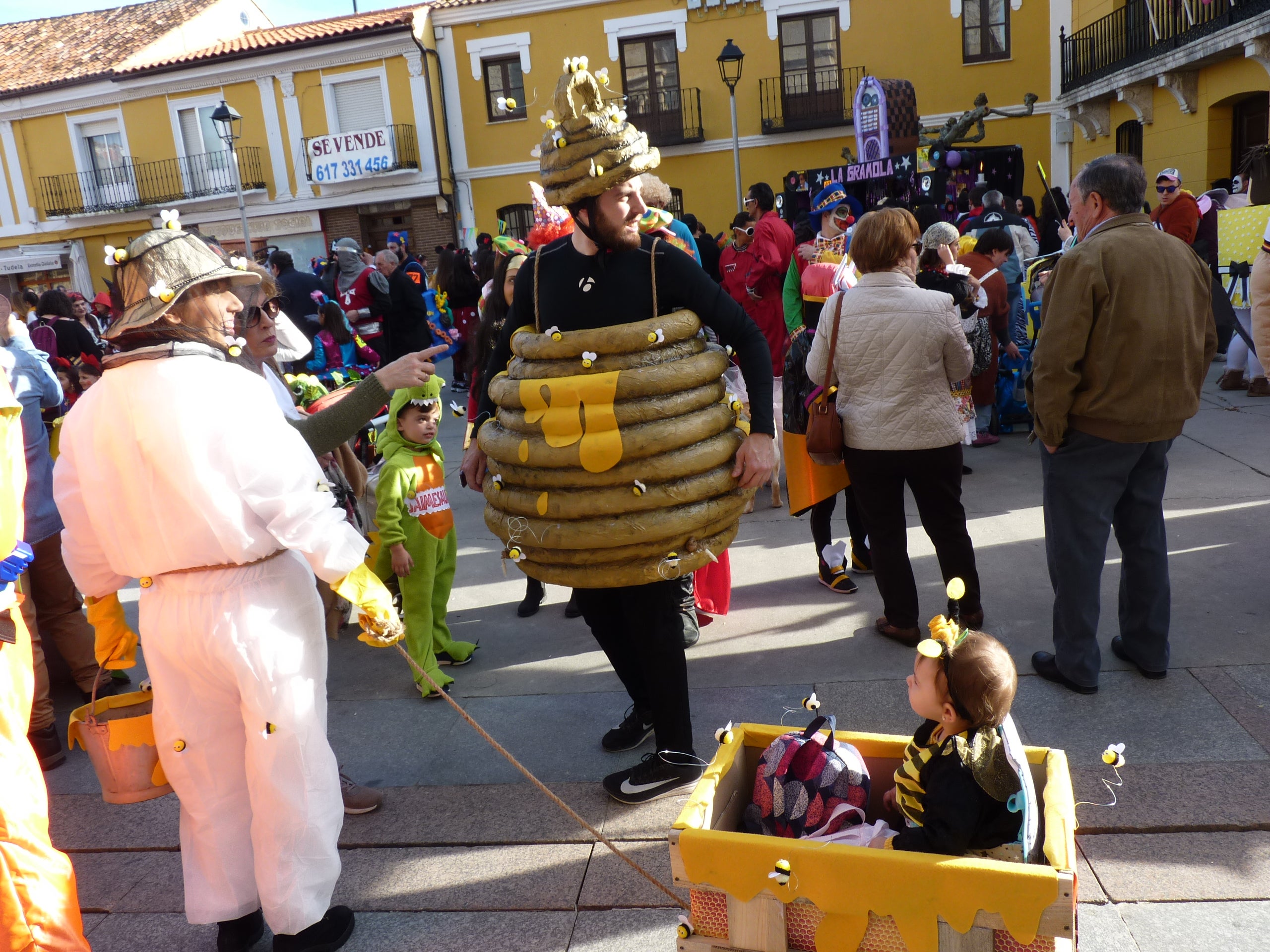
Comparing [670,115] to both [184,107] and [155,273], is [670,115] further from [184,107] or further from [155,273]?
[155,273]

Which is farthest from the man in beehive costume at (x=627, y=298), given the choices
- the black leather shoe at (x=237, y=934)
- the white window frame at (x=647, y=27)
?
the white window frame at (x=647, y=27)

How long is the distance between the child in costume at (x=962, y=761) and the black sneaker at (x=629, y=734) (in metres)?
1.33

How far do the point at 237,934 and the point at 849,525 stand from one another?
10.7 feet

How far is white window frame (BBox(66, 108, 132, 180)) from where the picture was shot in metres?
23.8

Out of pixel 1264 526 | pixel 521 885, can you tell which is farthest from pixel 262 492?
pixel 1264 526

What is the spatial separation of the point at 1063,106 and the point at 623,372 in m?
20.9

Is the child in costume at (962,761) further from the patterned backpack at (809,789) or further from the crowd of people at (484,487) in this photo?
the patterned backpack at (809,789)

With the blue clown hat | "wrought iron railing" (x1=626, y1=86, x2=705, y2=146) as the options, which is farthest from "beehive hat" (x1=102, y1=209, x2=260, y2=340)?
"wrought iron railing" (x1=626, y1=86, x2=705, y2=146)

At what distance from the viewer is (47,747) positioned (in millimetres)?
3643

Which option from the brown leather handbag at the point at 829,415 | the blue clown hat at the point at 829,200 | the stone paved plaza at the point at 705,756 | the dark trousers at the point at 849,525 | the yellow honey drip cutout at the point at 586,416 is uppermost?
the blue clown hat at the point at 829,200

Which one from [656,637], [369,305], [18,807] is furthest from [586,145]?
[369,305]

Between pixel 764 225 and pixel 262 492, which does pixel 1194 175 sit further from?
pixel 262 492

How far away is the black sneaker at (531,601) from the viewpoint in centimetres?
468

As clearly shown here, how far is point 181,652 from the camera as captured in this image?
2.19m
